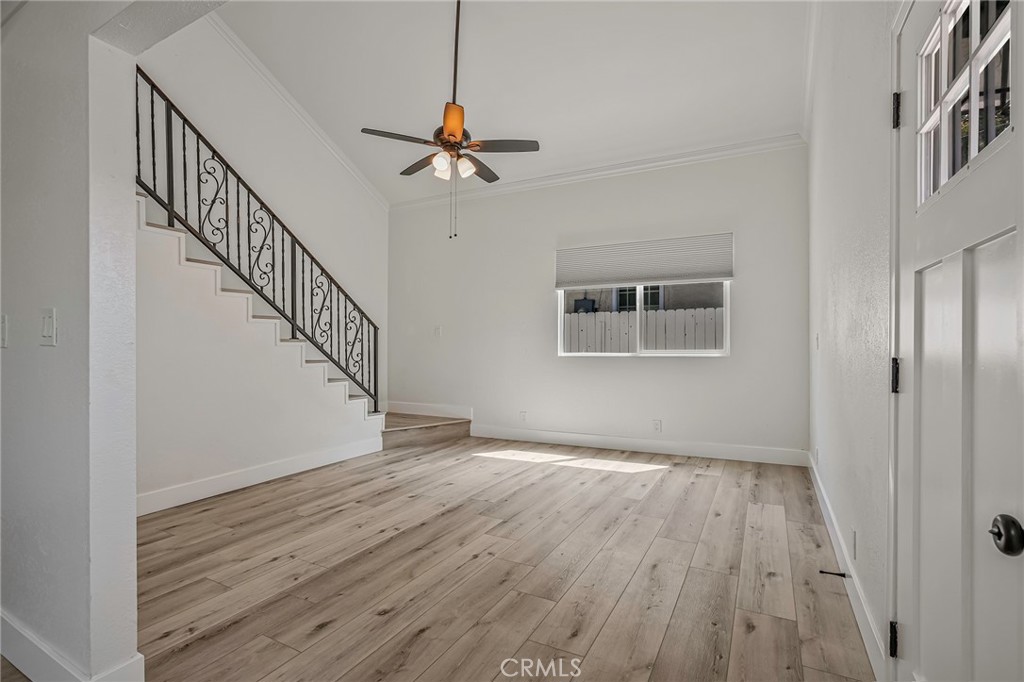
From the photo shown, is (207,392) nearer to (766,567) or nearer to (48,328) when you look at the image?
(48,328)

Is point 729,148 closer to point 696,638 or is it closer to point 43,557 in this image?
point 696,638

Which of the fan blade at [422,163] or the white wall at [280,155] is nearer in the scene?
the fan blade at [422,163]

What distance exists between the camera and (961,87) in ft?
3.56

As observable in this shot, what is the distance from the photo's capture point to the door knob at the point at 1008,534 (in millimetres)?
793

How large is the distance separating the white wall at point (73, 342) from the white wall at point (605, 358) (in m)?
4.46

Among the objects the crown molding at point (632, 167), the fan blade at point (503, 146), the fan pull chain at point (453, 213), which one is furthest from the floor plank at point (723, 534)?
the fan pull chain at point (453, 213)

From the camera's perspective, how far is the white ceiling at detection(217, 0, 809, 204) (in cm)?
381

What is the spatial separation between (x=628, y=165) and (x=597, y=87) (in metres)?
1.05

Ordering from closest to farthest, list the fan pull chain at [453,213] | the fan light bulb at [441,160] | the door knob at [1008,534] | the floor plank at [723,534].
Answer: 1. the door knob at [1008,534]
2. the floor plank at [723,534]
3. the fan light bulb at [441,160]
4. the fan pull chain at [453,213]

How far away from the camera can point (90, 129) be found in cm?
154

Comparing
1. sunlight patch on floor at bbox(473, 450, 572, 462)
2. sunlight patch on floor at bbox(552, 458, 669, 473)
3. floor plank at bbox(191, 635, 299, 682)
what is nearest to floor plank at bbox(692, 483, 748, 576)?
sunlight patch on floor at bbox(552, 458, 669, 473)

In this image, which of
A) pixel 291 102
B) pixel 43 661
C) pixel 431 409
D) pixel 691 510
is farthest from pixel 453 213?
pixel 43 661

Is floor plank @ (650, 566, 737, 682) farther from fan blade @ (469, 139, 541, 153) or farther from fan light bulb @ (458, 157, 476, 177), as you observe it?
fan light bulb @ (458, 157, 476, 177)

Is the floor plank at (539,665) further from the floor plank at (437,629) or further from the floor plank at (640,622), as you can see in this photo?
the floor plank at (437,629)
